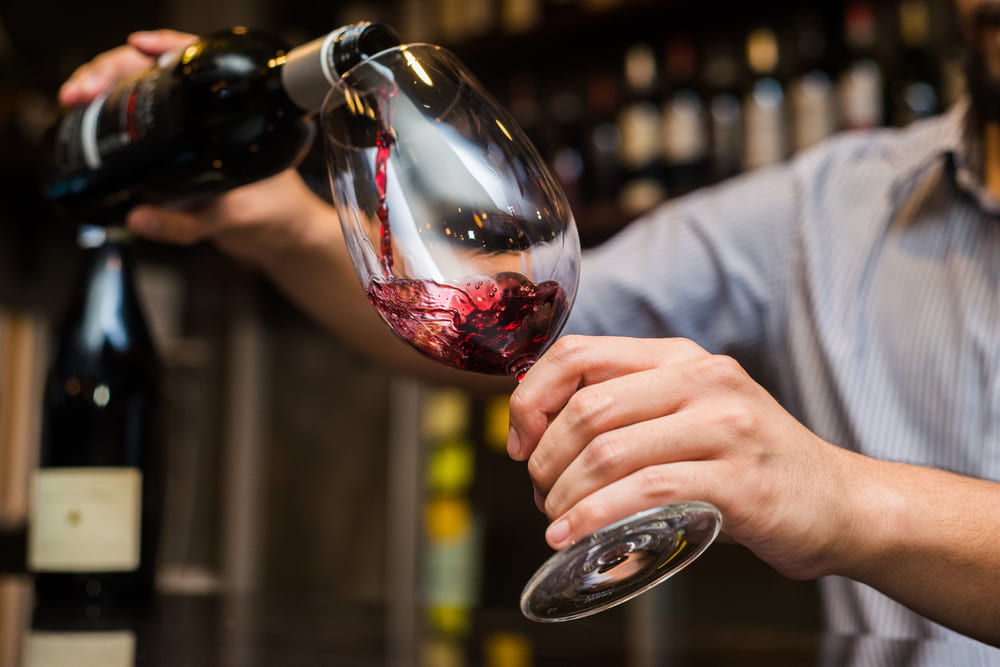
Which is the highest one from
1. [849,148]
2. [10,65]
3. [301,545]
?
[10,65]

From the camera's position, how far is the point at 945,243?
3.04 ft

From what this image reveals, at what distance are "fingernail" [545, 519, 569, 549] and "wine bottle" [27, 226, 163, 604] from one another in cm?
46

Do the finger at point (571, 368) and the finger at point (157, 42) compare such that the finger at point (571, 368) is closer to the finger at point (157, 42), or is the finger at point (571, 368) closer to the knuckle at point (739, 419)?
the knuckle at point (739, 419)

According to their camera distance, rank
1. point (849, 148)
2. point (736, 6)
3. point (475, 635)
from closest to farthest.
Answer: point (475, 635) < point (849, 148) < point (736, 6)

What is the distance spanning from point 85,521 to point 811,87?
1.31 metres

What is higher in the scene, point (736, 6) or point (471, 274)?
point (736, 6)

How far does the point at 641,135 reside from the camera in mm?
1628

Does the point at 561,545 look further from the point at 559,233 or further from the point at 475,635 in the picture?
the point at 475,635

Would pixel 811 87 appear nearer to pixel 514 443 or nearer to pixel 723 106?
pixel 723 106

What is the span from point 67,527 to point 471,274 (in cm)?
46

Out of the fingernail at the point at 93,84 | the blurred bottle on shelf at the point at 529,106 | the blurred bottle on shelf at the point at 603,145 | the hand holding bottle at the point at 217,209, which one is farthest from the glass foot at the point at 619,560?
the blurred bottle on shelf at the point at 529,106

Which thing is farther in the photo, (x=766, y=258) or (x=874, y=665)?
(x=766, y=258)

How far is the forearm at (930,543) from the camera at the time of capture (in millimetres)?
469

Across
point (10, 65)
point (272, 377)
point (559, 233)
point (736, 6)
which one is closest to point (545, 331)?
point (559, 233)
